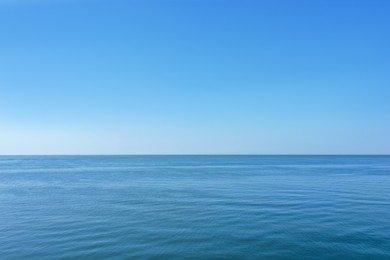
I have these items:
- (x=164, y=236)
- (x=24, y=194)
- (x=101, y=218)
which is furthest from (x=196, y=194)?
(x=24, y=194)

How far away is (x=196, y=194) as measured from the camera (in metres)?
43.0

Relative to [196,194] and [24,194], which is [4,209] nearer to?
[24,194]

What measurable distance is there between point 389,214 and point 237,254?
2020 centimetres

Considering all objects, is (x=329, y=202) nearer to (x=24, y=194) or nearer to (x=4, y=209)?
(x=4, y=209)

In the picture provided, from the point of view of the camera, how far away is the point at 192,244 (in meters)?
20.0

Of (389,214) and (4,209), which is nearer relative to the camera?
(389,214)

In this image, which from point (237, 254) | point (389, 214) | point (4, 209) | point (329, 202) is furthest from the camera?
point (329, 202)

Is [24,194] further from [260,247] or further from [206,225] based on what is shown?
[260,247]

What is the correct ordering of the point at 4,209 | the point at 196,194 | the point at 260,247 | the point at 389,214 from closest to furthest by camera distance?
the point at 260,247 < the point at 389,214 < the point at 4,209 < the point at 196,194

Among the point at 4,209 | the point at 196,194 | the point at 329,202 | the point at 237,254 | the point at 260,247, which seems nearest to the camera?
the point at 237,254

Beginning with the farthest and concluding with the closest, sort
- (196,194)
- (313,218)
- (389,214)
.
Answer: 1. (196,194)
2. (389,214)
3. (313,218)

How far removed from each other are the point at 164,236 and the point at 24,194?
3423 cm

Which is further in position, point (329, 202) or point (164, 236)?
point (329, 202)

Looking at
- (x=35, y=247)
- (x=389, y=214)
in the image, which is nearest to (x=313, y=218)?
(x=389, y=214)
